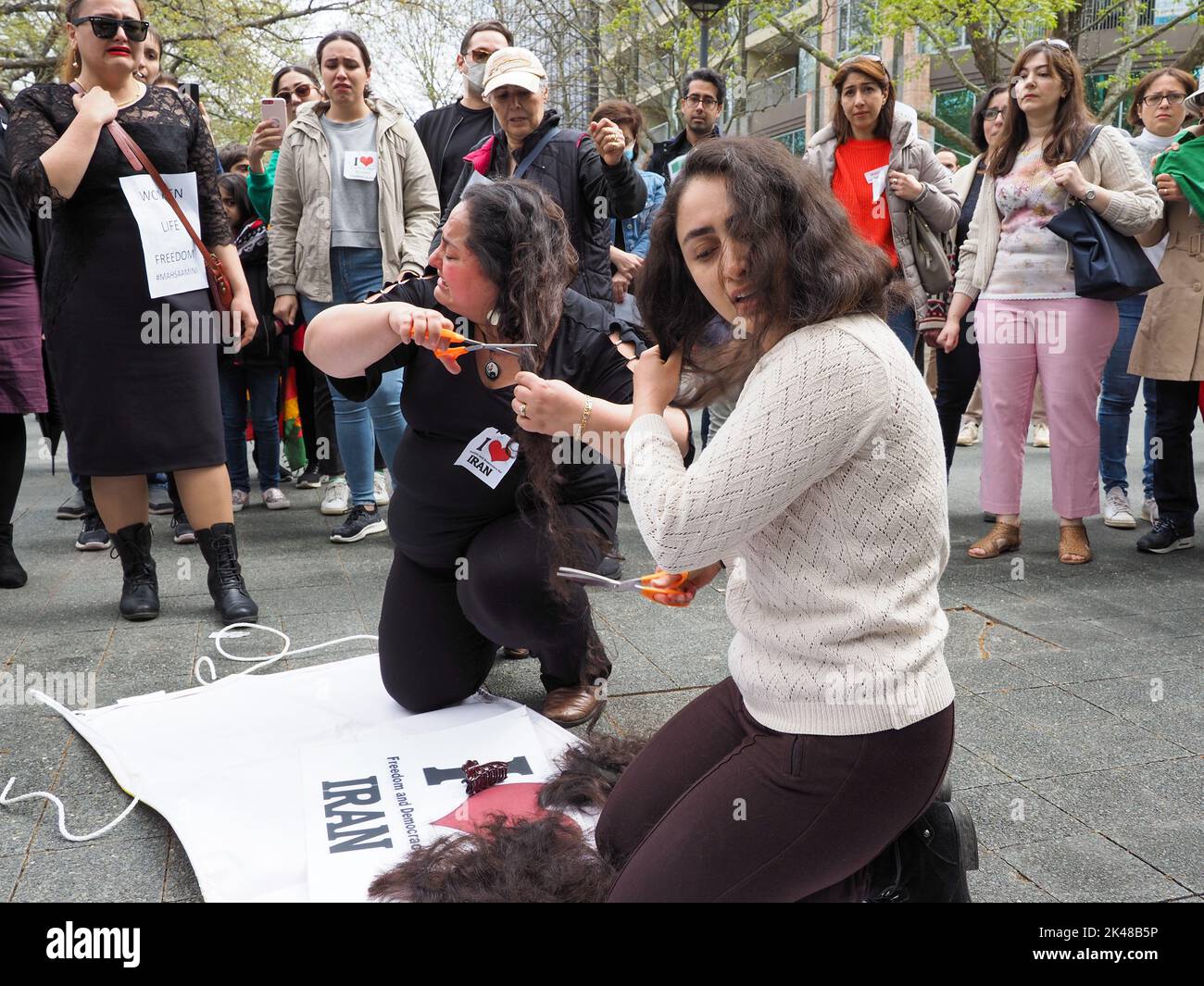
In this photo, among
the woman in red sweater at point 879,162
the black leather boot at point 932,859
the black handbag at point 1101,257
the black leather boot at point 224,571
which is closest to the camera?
the black leather boot at point 932,859

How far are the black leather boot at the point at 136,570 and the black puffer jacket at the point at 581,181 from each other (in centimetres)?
170

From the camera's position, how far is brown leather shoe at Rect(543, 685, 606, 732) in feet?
9.67

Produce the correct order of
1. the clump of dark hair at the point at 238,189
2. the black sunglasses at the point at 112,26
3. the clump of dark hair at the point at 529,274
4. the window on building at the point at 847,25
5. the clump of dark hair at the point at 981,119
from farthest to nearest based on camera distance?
the window on building at the point at 847,25
the clump of dark hair at the point at 238,189
the clump of dark hair at the point at 981,119
the black sunglasses at the point at 112,26
the clump of dark hair at the point at 529,274

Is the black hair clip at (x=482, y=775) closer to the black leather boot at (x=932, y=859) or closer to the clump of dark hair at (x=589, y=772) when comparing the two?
the clump of dark hair at (x=589, y=772)

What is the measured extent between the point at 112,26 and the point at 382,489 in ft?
9.93

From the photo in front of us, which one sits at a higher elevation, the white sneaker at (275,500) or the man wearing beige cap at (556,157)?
the man wearing beige cap at (556,157)

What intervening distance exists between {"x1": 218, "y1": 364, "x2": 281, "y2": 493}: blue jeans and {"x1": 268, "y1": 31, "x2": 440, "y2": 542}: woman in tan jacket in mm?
934

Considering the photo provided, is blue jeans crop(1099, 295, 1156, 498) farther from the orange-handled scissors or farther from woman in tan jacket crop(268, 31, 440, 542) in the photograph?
the orange-handled scissors

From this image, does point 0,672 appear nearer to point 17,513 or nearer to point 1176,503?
point 17,513

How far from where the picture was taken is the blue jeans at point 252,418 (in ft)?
19.6

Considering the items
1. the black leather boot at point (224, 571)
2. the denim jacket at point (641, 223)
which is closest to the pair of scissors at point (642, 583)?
the black leather boot at point (224, 571)

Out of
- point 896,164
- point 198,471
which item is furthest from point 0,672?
point 896,164

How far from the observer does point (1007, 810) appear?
2428 millimetres

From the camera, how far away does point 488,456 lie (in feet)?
9.35
